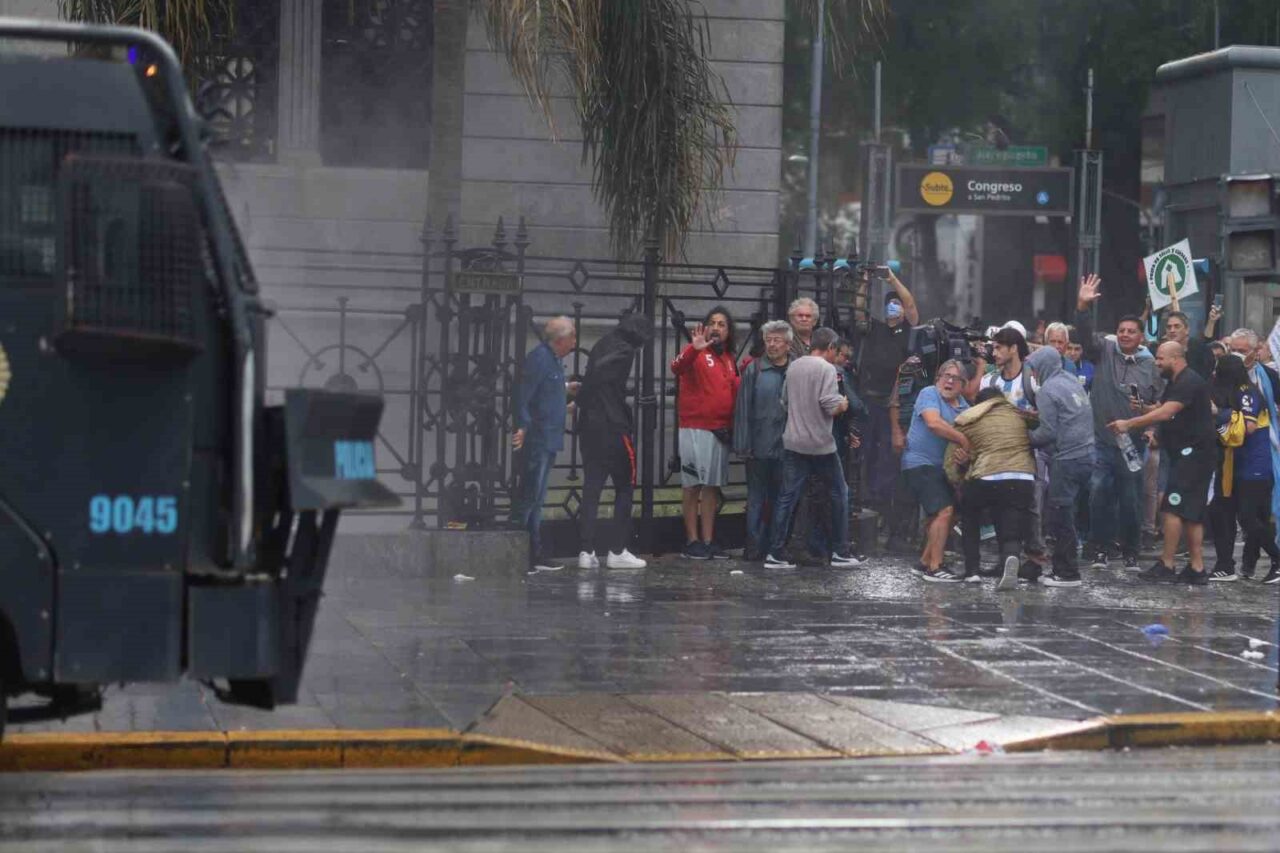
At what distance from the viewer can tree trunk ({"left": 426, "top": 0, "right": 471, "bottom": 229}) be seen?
16.5 meters

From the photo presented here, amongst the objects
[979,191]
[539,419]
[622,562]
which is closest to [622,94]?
[539,419]

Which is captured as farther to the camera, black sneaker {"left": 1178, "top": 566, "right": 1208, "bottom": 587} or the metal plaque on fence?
black sneaker {"left": 1178, "top": 566, "right": 1208, "bottom": 587}

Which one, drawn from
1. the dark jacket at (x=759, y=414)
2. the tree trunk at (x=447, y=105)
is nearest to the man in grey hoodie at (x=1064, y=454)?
the dark jacket at (x=759, y=414)

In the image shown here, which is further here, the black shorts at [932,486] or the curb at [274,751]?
the black shorts at [932,486]

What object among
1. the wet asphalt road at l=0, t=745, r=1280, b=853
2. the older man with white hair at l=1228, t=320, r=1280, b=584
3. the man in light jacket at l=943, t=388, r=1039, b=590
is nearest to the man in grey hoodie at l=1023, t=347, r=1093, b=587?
the man in light jacket at l=943, t=388, r=1039, b=590

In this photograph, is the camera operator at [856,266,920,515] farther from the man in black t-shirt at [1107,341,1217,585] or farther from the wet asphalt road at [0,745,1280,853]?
the wet asphalt road at [0,745,1280,853]

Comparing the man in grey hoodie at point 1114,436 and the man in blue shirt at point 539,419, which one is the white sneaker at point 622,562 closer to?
the man in blue shirt at point 539,419

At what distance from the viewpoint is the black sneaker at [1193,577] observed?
49.5ft

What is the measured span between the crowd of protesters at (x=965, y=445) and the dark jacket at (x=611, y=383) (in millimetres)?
13

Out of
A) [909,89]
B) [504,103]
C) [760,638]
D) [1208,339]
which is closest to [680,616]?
[760,638]

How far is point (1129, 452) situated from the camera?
52.9ft

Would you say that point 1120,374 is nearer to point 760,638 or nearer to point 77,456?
point 760,638

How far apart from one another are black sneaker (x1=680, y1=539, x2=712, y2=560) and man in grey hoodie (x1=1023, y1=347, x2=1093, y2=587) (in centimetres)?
262

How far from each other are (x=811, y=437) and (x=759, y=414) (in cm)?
54
